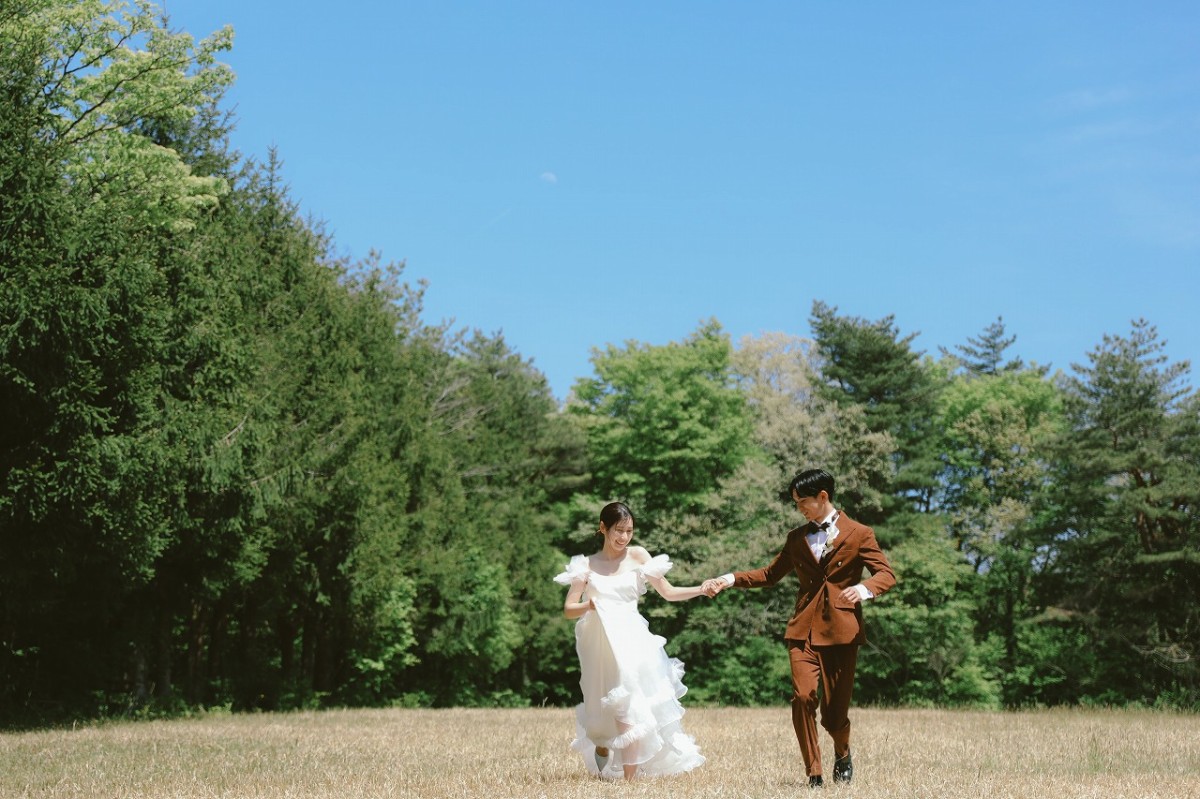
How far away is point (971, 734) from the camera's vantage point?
17312 mm

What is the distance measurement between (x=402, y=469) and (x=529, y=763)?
27.3 m

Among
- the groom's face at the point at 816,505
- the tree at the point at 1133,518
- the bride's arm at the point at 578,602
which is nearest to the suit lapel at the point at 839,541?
the groom's face at the point at 816,505

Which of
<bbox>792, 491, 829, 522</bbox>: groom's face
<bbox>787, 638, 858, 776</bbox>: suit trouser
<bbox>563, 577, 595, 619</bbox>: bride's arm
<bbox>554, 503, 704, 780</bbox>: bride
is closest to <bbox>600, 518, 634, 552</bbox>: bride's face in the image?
<bbox>554, 503, 704, 780</bbox>: bride

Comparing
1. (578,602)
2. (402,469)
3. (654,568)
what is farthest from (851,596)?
(402,469)

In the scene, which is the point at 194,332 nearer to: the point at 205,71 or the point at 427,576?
the point at 205,71

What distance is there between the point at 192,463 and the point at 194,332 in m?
2.45

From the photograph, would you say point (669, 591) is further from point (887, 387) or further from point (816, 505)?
point (887, 387)

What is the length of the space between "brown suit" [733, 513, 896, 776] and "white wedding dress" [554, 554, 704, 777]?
1.16m

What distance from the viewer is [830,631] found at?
895 cm

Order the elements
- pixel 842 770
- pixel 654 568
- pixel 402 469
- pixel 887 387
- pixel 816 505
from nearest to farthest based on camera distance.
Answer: pixel 816 505 → pixel 842 770 → pixel 654 568 → pixel 402 469 → pixel 887 387

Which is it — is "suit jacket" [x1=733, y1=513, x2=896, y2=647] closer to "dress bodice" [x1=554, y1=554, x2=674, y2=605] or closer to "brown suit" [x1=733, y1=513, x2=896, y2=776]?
"brown suit" [x1=733, y1=513, x2=896, y2=776]

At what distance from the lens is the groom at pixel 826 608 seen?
351 inches

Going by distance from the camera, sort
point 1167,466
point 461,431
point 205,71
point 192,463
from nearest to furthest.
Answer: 1. point 192,463
2. point 205,71
3. point 1167,466
4. point 461,431

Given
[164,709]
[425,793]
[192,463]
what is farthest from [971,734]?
[164,709]
